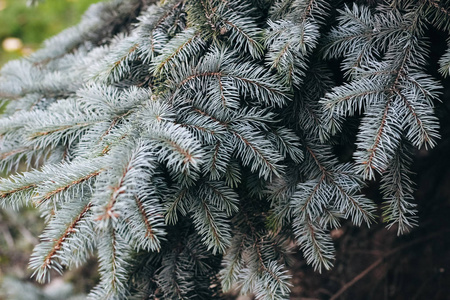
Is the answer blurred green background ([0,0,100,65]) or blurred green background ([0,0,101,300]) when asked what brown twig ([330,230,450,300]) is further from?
blurred green background ([0,0,100,65])

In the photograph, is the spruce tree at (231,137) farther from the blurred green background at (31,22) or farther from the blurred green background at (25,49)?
the blurred green background at (31,22)

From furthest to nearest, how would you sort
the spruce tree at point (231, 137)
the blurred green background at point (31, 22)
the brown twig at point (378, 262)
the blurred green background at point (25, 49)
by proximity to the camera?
the blurred green background at point (31, 22) → the blurred green background at point (25, 49) → the brown twig at point (378, 262) → the spruce tree at point (231, 137)

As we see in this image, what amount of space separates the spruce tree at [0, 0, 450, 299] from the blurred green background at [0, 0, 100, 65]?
2.09 metres

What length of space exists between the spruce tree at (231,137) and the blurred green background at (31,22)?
209 centimetres

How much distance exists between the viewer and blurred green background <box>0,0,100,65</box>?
2.71m

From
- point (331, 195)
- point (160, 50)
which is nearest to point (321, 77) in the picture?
point (331, 195)

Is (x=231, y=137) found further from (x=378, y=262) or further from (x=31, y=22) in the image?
(x=31, y=22)

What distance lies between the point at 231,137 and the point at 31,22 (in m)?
2.75

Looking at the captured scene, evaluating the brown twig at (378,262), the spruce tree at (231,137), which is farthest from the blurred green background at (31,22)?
the brown twig at (378,262)

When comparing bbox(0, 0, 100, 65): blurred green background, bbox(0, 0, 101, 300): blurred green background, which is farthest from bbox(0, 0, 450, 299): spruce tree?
bbox(0, 0, 100, 65): blurred green background

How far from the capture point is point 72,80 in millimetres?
1053

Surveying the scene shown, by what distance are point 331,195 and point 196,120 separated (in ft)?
1.17

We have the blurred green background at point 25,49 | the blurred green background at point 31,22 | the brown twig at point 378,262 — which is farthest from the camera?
the blurred green background at point 31,22

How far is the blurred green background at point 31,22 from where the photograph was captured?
2708mm
